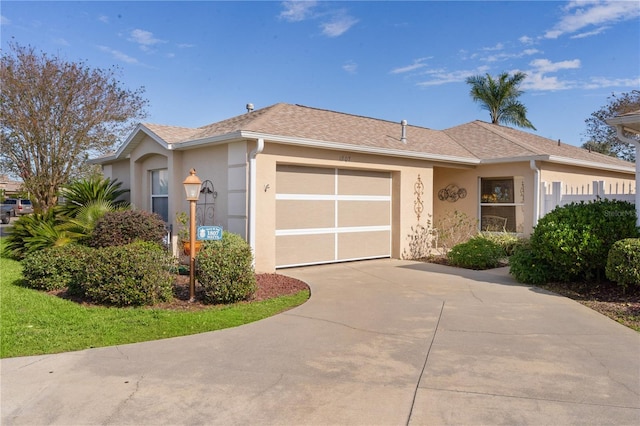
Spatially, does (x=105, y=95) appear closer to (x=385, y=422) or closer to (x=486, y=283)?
(x=486, y=283)

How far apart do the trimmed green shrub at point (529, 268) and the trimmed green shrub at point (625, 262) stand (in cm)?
147

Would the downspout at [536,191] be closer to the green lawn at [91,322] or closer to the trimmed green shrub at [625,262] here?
the trimmed green shrub at [625,262]

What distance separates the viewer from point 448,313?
21.4ft

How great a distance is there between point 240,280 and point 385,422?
434cm

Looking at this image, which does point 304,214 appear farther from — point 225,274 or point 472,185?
point 472,185

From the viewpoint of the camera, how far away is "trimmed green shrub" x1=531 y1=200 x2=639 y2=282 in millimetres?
7824

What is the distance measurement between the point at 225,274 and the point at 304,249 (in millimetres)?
3805

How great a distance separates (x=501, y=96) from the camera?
2469 centimetres

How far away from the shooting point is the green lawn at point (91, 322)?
17.1 feet

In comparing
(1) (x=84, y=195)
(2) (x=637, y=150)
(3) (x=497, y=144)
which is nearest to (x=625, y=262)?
(2) (x=637, y=150)

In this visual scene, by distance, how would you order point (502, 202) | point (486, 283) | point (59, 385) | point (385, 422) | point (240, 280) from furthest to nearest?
point (502, 202), point (486, 283), point (240, 280), point (59, 385), point (385, 422)

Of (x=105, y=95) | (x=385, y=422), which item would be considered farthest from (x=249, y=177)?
(x=105, y=95)

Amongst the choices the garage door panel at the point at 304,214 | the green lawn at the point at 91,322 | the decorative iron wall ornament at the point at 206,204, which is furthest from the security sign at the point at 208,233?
the decorative iron wall ornament at the point at 206,204

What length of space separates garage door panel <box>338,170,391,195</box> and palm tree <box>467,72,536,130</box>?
50.6ft
